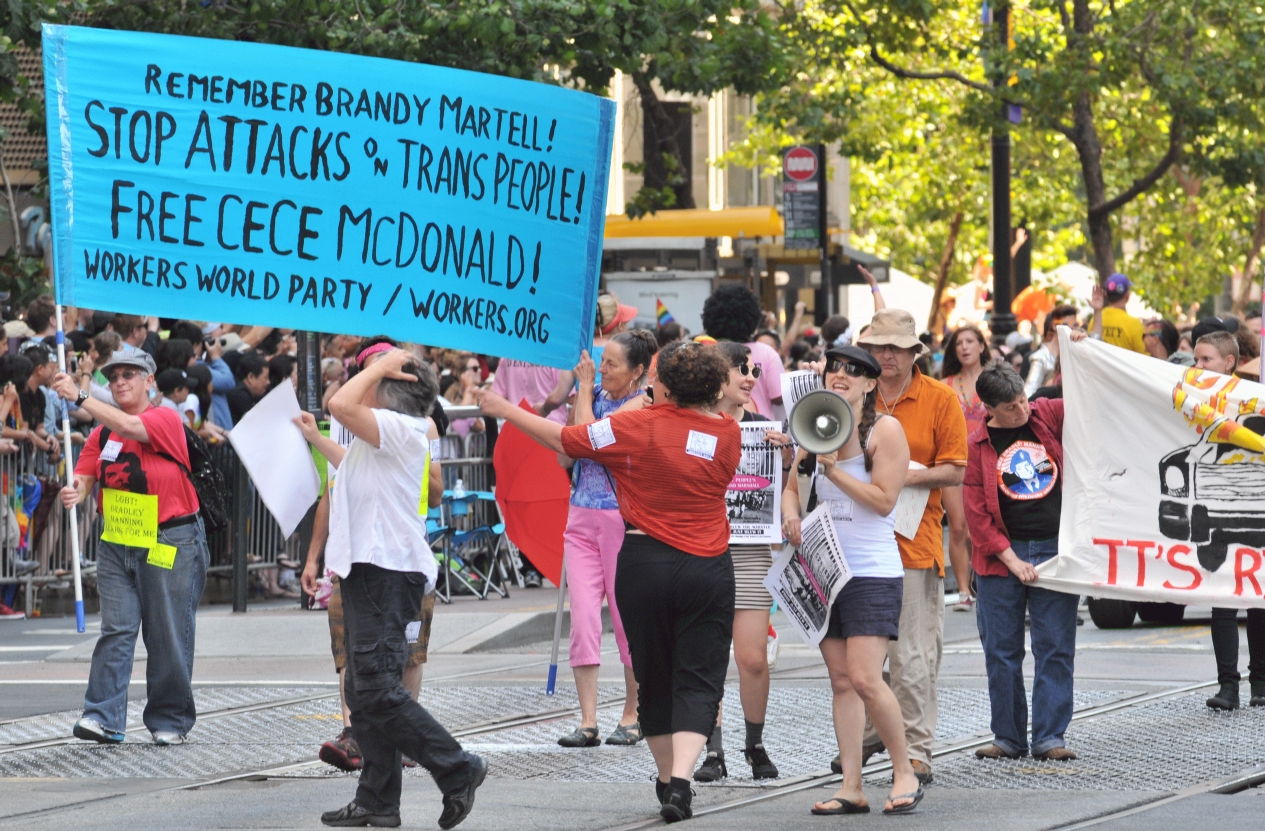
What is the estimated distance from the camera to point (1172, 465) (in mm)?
9469

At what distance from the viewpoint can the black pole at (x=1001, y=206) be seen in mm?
22938

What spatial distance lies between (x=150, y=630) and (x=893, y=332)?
3777 mm

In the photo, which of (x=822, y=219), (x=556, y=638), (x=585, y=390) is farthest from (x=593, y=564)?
(x=822, y=219)

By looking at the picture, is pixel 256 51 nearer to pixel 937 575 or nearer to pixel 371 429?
pixel 371 429

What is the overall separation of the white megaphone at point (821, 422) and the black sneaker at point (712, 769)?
5.08 feet

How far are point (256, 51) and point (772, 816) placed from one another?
3.60 m

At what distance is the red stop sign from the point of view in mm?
24047

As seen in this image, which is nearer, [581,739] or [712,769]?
[712,769]

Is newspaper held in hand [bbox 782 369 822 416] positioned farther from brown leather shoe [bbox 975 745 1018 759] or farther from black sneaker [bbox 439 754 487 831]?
black sneaker [bbox 439 754 487 831]

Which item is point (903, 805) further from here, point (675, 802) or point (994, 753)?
point (994, 753)

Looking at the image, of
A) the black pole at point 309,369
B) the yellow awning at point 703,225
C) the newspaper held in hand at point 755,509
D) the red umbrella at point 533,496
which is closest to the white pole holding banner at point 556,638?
the red umbrella at point 533,496

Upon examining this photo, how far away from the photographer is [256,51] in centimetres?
818

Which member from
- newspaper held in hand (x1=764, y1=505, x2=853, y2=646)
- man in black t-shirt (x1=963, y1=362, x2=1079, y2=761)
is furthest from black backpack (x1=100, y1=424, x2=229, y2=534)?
man in black t-shirt (x1=963, y1=362, x2=1079, y2=761)

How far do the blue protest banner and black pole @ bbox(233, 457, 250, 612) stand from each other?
21.5 ft
